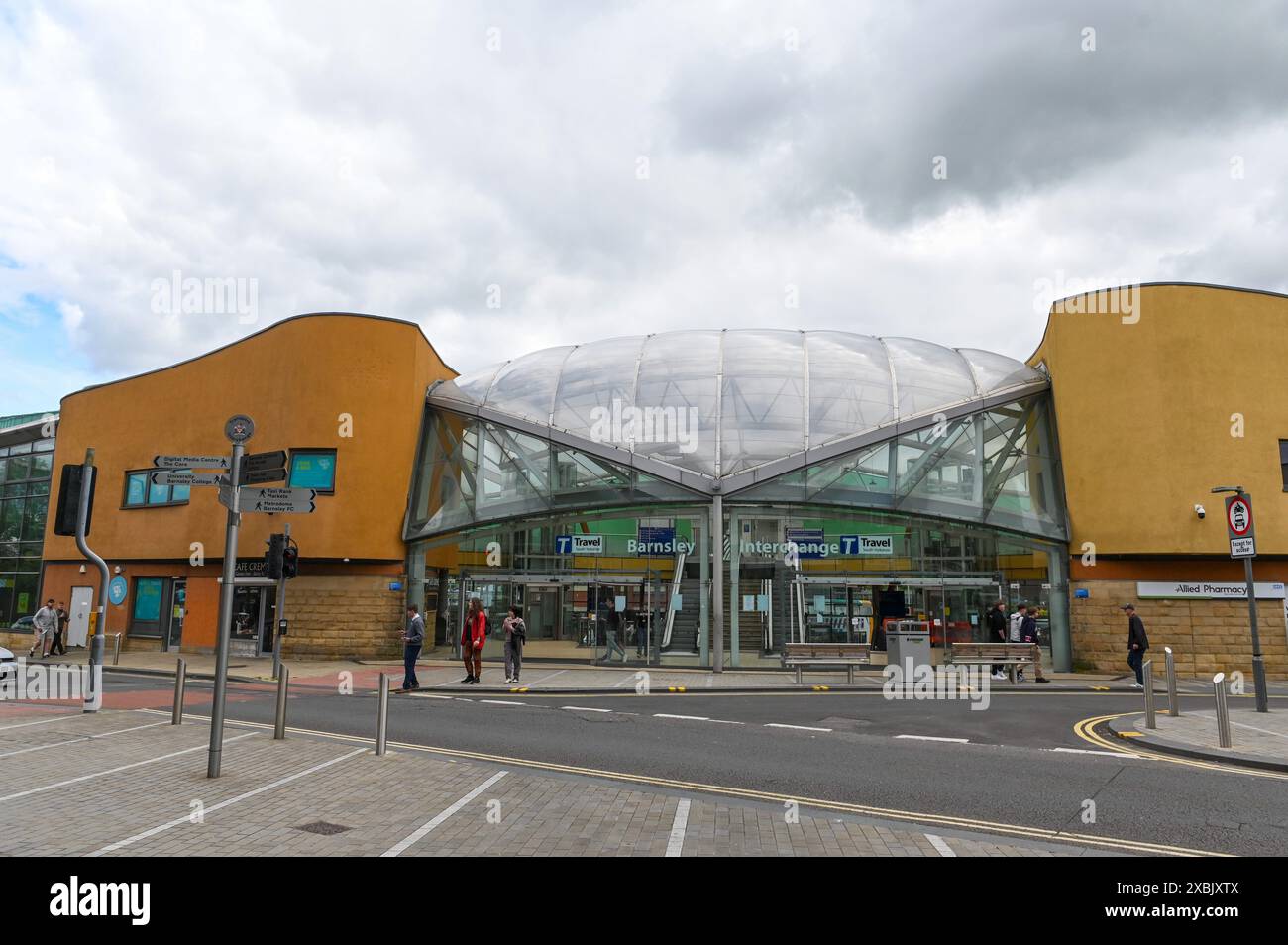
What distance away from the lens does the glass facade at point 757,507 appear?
2261 cm

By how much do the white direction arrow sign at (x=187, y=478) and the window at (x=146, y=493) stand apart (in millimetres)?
21603

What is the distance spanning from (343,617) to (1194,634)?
2287 cm

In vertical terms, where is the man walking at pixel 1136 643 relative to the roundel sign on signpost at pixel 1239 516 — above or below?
below

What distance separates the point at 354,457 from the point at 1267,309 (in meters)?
25.3

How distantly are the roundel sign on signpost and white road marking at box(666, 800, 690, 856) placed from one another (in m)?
11.3

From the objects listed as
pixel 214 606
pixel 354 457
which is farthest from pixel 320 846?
pixel 214 606

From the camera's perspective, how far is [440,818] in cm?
649

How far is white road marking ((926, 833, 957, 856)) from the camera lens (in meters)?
5.54

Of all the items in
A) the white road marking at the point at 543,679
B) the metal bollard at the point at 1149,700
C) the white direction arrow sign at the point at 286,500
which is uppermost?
the white direction arrow sign at the point at 286,500

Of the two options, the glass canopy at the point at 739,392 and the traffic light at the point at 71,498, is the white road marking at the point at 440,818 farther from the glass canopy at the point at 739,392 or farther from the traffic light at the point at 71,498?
the glass canopy at the point at 739,392

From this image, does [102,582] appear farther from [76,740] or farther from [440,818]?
[440,818]

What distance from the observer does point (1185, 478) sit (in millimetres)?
20969

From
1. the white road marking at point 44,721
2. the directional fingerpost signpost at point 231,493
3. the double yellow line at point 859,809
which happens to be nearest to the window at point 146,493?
the white road marking at point 44,721
